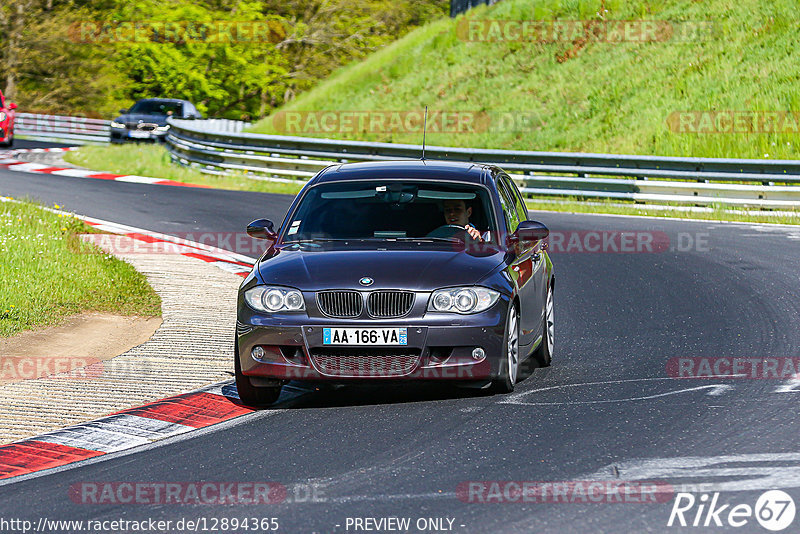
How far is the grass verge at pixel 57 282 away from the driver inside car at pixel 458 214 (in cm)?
400

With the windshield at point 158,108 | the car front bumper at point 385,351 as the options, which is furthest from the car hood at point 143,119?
the car front bumper at point 385,351

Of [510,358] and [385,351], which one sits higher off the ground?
[385,351]

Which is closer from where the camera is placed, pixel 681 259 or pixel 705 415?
pixel 705 415

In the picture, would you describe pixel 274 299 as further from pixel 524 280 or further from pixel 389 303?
pixel 524 280

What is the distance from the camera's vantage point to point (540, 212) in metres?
22.0

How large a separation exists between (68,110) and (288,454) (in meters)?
54.9

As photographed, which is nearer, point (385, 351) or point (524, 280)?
point (385, 351)

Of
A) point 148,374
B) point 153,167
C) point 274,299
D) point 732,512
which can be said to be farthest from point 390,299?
point 153,167

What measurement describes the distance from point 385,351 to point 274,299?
0.80m

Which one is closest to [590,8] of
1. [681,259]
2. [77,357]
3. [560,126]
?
[560,126]

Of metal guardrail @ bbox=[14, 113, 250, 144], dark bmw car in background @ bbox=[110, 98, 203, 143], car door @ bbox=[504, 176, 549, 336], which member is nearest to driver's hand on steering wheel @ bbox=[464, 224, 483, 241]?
car door @ bbox=[504, 176, 549, 336]

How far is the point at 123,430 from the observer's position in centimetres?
730

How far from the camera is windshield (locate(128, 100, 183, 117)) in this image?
127 feet

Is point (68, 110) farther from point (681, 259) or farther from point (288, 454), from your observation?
point (288, 454)
